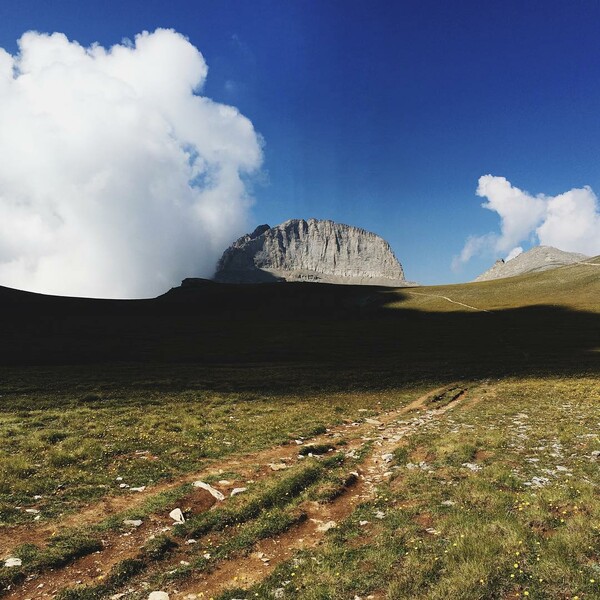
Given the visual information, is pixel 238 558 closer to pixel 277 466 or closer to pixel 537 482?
pixel 277 466

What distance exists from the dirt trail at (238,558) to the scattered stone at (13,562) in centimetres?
71

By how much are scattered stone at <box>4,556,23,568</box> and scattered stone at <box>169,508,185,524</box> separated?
4.15 meters

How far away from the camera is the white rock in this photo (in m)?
14.6

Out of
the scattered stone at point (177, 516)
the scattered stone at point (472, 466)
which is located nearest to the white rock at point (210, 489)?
the scattered stone at point (177, 516)

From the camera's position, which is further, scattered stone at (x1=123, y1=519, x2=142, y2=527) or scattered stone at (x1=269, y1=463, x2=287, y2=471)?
scattered stone at (x1=269, y1=463, x2=287, y2=471)

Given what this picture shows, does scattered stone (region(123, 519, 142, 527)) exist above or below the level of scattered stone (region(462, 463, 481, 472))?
above

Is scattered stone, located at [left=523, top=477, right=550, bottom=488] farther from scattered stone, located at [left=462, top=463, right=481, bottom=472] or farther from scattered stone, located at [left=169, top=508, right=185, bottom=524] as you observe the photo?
scattered stone, located at [left=169, top=508, right=185, bottom=524]

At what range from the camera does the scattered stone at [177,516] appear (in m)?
12.8

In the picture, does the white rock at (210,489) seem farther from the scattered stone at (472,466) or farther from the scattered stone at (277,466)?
the scattered stone at (472,466)

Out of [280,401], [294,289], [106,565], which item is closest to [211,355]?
[280,401]

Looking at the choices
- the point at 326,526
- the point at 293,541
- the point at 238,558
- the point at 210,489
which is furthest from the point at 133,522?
the point at 326,526

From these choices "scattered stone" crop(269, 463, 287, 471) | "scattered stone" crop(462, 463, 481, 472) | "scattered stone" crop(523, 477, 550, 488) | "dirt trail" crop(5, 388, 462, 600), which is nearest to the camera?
"dirt trail" crop(5, 388, 462, 600)

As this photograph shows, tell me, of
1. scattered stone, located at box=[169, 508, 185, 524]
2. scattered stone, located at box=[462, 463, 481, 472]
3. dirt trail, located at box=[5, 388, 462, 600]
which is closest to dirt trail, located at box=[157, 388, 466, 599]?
dirt trail, located at box=[5, 388, 462, 600]

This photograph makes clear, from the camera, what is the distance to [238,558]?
10.7 m
